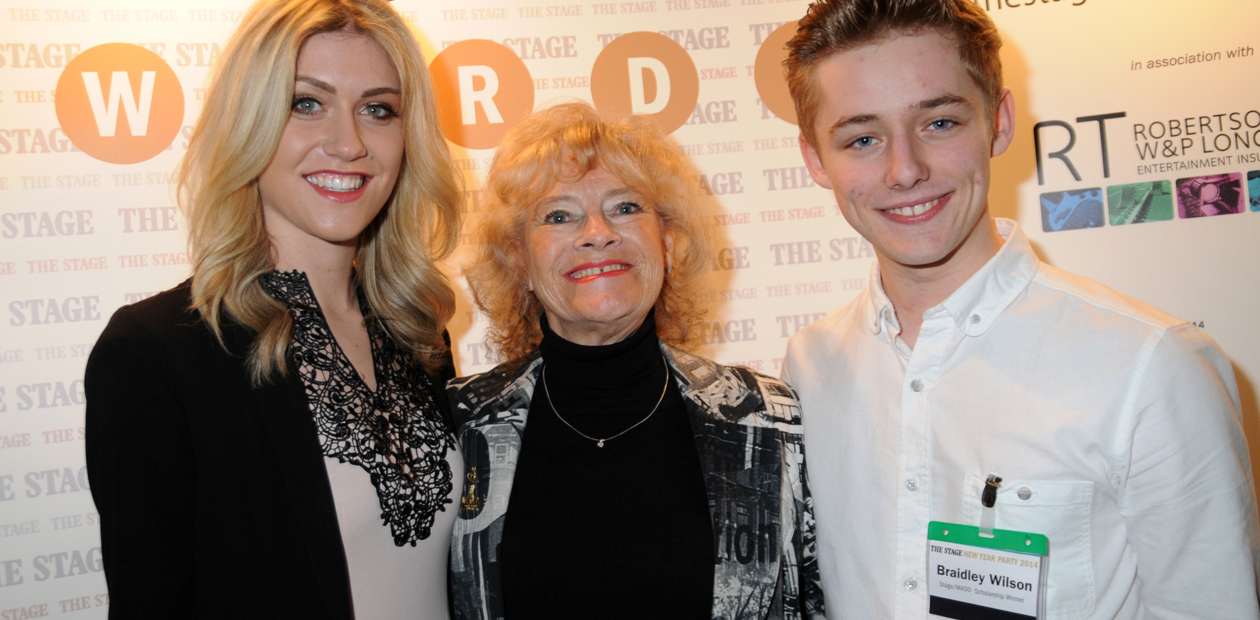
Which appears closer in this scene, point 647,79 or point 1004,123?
point 1004,123

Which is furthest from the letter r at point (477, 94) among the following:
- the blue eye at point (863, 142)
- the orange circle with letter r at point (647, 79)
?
the blue eye at point (863, 142)

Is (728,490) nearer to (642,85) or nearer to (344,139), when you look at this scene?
(344,139)

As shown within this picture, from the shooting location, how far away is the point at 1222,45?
2602 millimetres

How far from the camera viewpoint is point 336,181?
169cm

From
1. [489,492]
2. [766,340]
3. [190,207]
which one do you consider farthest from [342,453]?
[766,340]

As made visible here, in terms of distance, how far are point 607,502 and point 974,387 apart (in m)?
0.88

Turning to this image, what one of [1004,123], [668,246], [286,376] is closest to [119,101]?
[286,376]

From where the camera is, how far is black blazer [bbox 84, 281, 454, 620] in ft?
4.50

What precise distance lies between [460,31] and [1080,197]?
7.38 feet

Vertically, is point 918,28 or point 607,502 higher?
point 918,28

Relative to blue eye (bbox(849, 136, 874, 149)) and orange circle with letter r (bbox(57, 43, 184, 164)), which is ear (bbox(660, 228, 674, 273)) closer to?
blue eye (bbox(849, 136, 874, 149))

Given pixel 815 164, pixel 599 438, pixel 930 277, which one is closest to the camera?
pixel 930 277

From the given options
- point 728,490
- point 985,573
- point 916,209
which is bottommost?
point 985,573

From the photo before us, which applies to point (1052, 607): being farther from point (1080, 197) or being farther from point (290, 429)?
point (1080, 197)
